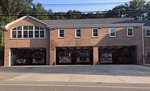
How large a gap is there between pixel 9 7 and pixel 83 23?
104 ft

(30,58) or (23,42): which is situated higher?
(23,42)

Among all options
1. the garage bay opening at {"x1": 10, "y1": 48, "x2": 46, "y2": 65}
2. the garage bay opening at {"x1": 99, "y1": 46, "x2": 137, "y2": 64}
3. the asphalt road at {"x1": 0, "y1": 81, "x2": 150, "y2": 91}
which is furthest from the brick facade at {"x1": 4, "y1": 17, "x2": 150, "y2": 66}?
the asphalt road at {"x1": 0, "y1": 81, "x2": 150, "y2": 91}

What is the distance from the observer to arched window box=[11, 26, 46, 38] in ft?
140

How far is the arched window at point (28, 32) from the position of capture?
140ft

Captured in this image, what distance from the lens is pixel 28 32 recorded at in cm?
4284

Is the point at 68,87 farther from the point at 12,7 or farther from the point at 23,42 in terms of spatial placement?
the point at 12,7

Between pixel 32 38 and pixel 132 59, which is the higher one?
pixel 32 38

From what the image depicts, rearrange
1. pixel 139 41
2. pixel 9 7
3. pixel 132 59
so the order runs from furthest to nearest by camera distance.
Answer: pixel 9 7, pixel 132 59, pixel 139 41

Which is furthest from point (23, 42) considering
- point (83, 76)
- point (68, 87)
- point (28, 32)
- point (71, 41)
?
point (68, 87)

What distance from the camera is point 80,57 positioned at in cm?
4172

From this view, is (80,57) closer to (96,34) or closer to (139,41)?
A: (96,34)

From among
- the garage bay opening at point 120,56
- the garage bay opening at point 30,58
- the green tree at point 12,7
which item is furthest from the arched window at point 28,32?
the green tree at point 12,7

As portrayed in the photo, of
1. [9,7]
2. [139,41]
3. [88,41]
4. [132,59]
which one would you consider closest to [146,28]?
[139,41]

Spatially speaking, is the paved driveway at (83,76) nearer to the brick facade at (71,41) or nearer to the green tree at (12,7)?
the brick facade at (71,41)
